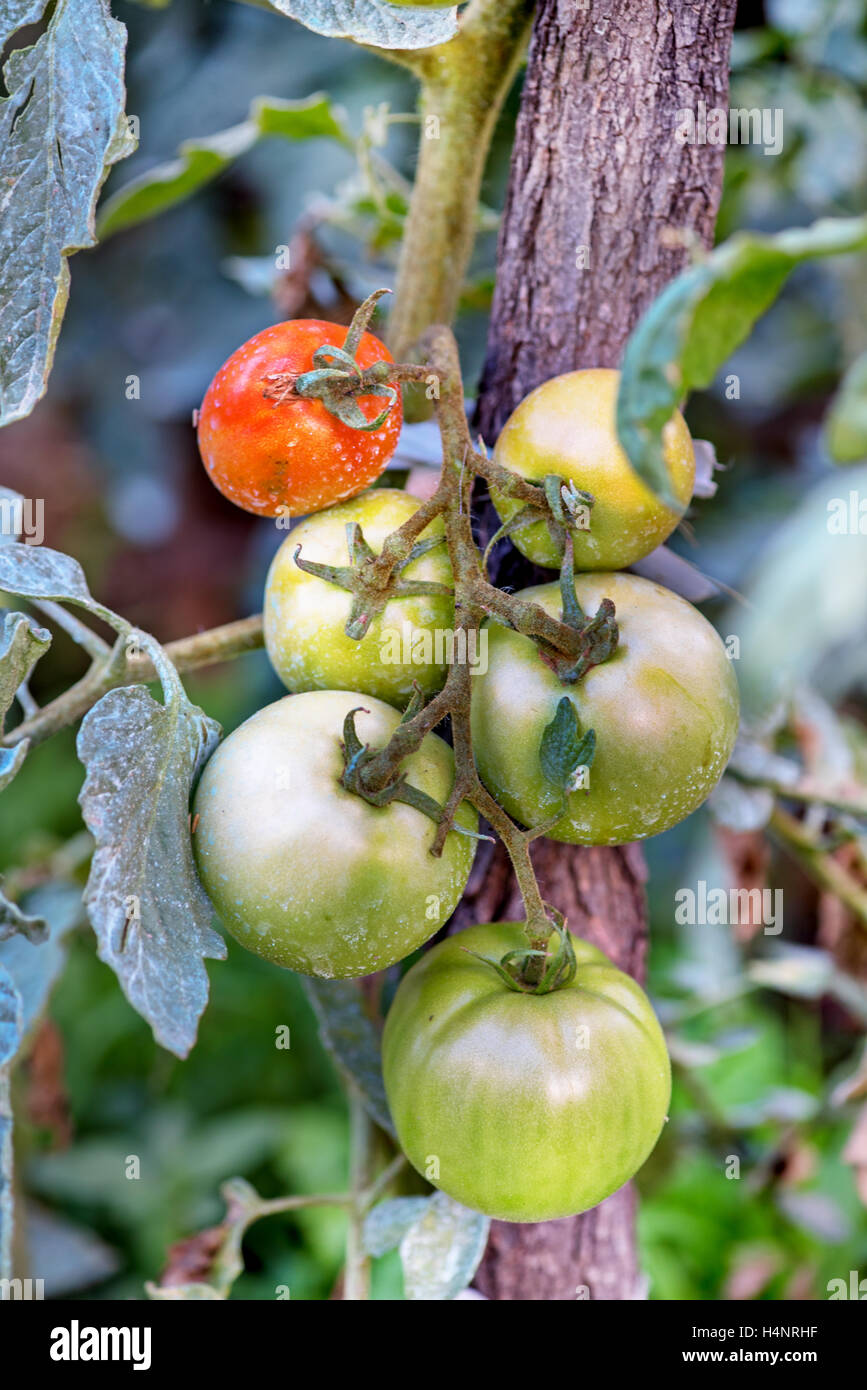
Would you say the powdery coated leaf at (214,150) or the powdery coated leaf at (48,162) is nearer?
the powdery coated leaf at (48,162)

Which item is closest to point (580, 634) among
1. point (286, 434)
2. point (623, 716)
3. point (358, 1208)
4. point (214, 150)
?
point (623, 716)

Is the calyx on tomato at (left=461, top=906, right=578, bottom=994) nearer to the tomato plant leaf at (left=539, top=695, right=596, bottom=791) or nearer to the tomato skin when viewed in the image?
the tomato plant leaf at (left=539, top=695, right=596, bottom=791)

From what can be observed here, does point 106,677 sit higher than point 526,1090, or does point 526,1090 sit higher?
point 106,677

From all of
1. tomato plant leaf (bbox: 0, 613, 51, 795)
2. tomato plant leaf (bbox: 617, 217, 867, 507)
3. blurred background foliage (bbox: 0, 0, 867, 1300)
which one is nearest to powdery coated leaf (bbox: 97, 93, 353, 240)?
blurred background foliage (bbox: 0, 0, 867, 1300)

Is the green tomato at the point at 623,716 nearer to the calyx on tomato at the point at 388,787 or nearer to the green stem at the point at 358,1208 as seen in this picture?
the calyx on tomato at the point at 388,787

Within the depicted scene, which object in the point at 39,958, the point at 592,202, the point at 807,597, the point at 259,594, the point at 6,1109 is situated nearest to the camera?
the point at 807,597

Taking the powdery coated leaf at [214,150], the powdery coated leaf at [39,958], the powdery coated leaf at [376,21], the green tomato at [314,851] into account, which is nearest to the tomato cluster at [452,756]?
the green tomato at [314,851]

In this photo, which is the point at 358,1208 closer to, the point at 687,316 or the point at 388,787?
the point at 388,787
